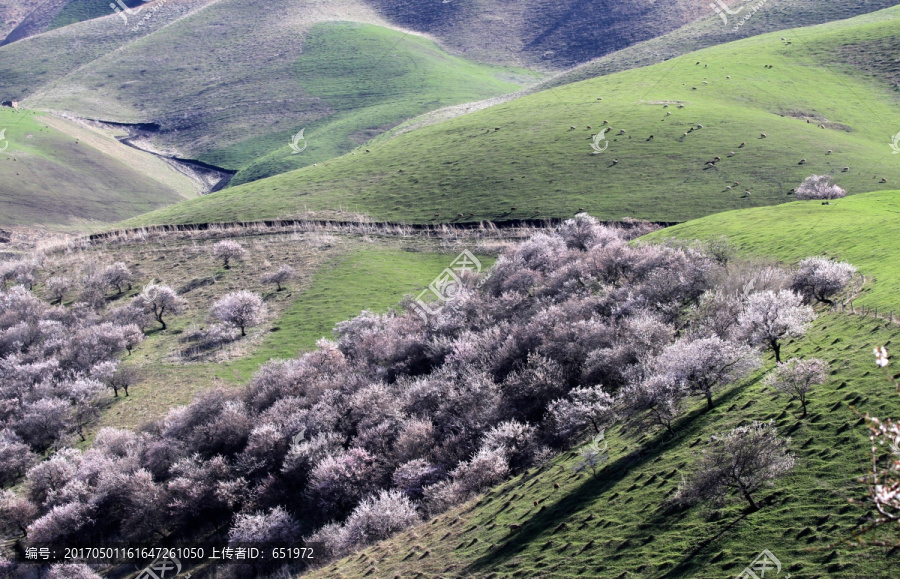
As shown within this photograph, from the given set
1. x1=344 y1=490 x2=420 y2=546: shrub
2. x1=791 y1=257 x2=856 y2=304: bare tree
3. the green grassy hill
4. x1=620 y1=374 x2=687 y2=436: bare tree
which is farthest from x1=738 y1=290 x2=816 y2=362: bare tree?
x1=344 y1=490 x2=420 y2=546: shrub

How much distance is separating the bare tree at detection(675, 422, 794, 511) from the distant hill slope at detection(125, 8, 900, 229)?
51.2 metres

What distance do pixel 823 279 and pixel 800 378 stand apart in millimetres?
14578

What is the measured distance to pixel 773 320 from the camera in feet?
99.1

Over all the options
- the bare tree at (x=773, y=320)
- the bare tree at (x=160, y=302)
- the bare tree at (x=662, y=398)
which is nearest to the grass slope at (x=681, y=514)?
the bare tree at (x=662, y=398)

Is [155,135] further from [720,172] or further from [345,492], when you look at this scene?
[345,492]

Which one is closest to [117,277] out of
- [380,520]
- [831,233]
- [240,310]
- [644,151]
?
[240,310]

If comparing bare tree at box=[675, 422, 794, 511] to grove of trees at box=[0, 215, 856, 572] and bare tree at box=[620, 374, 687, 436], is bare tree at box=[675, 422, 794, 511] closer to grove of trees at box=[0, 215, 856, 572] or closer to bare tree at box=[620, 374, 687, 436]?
grove of trees at box=[0, 215, 856, 572]

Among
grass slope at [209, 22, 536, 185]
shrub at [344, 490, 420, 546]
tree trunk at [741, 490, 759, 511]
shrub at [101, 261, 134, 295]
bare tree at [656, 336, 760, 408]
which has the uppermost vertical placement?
grass slope at [209, 22, 536, 185]

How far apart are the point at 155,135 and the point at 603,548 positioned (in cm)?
18799

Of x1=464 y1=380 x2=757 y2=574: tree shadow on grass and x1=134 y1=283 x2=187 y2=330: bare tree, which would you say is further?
x1=134 y1=283 x2=187 y2=330: bare tree

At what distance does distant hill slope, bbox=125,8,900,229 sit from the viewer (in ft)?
250

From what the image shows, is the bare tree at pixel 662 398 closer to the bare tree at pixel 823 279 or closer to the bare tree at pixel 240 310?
the bare tree at pixel 823 279

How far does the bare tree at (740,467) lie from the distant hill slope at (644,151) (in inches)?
2016

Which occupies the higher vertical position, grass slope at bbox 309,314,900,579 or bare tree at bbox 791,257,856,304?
bare tree at bbox 791,257,856,304
